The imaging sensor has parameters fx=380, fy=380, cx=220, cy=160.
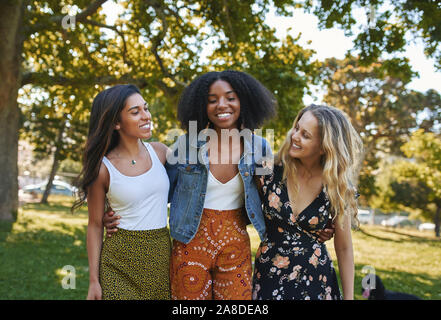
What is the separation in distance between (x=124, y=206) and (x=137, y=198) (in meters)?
0.12

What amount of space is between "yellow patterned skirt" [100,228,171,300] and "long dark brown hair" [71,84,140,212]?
1.40 ft

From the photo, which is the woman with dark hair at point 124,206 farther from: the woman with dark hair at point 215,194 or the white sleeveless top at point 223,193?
the white sleeveless top at point 223,193

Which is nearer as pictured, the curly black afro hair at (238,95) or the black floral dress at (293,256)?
the black floral dress at (293,256)

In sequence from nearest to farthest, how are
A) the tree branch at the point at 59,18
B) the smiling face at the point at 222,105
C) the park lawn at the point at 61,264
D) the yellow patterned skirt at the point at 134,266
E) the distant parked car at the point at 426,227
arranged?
the yellow patterned skirt at the point at 134,266
the smiling face at the point at 222,105
the park lawn at the point at 61,264
the tree branch at the point at 59,18
the distant parked car at the point at 426,227

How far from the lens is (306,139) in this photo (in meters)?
2.62

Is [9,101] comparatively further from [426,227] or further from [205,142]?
Result: [426,227]

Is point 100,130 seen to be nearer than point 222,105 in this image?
Yes

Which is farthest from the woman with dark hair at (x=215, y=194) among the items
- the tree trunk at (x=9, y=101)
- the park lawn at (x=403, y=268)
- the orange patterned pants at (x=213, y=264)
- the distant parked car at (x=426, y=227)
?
the distant parked car at (x=426, y=227)

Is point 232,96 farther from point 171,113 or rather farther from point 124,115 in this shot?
point 171,113

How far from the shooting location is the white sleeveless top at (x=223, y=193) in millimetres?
2668

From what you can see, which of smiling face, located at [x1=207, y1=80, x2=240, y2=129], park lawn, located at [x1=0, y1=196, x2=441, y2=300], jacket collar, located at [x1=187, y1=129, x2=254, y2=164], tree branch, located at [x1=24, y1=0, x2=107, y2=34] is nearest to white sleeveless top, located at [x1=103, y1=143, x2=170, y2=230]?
jacket collar, located at [x1=187, y1=129, x2=254, y2=164]

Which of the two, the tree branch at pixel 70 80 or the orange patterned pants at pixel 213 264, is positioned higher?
the tree branch at pixel 70 80

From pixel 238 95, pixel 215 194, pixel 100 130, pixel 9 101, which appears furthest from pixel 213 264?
pixel 9 101

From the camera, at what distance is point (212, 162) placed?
2789 mm
